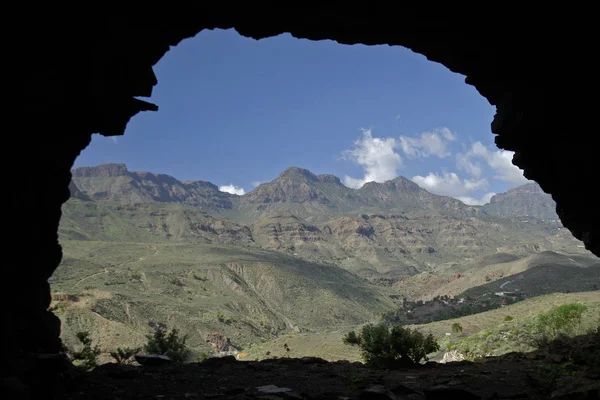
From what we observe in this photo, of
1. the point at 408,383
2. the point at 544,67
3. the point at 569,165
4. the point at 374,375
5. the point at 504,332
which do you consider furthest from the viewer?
the point at 504,332

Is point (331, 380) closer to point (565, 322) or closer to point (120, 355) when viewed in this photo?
point (565, 322)

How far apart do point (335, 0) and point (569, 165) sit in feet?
25.7

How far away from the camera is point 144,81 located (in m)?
12.4

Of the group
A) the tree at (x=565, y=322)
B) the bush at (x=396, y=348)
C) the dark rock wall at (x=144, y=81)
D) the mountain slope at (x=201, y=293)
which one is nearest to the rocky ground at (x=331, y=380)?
the bush at (x=396, y=348)

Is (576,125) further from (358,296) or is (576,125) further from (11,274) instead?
(358,296)

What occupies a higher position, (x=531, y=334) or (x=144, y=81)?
(x=144, y=81)

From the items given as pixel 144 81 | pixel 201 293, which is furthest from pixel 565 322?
pixel 201 293

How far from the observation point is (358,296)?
148375mm

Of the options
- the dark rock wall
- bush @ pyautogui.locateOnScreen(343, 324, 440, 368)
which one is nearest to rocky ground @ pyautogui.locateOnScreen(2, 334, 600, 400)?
bush @ pyautogui.locateOnScreen(343, 324, 440, 368)

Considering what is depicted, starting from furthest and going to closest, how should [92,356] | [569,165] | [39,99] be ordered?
[92,356] < [569,165] < [39,99]

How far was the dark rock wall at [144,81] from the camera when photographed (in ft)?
29.6

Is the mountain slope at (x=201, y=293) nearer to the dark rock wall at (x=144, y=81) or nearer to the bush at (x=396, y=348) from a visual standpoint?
the bush at (x=396, y=348)

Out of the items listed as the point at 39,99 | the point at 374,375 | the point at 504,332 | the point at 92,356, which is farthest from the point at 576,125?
the point at 92,356

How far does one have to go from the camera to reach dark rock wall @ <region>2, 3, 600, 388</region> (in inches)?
355
